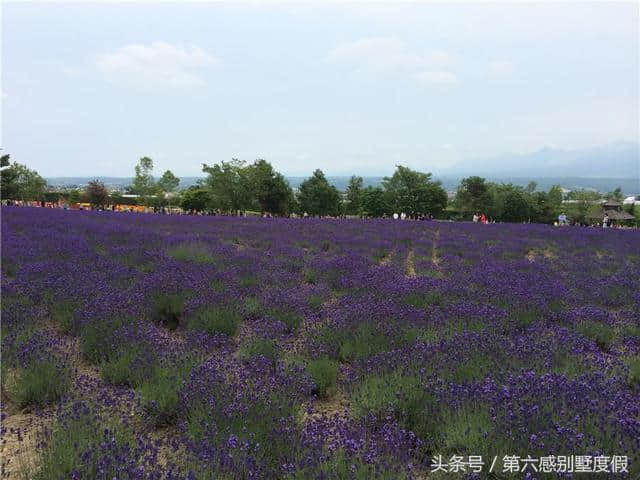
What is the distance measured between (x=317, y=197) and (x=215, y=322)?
4470cm

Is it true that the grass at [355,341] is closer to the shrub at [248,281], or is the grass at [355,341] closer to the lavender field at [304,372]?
the lavender field at [304,372]

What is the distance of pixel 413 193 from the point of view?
5431cm

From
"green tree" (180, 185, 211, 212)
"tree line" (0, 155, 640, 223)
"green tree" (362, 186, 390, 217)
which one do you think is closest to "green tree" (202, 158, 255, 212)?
"tree line" (0, 155, 640, 223)

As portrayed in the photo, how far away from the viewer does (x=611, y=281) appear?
7.65 meters

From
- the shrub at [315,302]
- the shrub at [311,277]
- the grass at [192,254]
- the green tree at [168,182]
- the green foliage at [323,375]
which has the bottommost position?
the green foliage at [323,375]

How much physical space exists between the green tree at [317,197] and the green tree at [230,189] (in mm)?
10213

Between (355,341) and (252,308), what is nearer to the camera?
(355,341)

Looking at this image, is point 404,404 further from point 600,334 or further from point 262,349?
point 600,334

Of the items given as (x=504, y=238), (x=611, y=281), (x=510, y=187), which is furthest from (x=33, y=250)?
(x=510, y=187)

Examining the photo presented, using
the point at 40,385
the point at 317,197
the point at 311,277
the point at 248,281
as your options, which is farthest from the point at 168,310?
the point at 317,197

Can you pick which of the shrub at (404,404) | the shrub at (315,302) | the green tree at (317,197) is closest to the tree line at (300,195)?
the green tree at (317,197)

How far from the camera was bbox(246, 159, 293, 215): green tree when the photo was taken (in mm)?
38406

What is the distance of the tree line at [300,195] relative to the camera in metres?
39.3

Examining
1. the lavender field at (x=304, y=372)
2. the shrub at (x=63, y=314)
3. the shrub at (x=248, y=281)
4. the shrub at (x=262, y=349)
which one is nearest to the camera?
the lavender field at (x=304, y=372)
